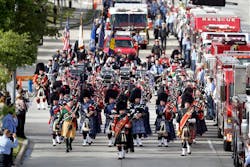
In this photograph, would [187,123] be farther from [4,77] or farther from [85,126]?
[4,77]

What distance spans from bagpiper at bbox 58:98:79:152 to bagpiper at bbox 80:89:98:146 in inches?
34.7

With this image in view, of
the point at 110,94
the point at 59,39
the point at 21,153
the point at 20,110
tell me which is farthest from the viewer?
the point at 59,39

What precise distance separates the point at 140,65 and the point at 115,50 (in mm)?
5965

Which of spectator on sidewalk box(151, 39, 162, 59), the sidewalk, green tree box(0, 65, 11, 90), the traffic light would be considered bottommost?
the sidewalk

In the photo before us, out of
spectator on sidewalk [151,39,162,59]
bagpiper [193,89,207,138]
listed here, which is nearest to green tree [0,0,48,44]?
bagpiper [193,89,207,138]

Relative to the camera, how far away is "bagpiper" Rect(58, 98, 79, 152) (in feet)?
132

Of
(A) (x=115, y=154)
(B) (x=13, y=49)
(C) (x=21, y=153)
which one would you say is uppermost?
(B) (x=13, y=49)

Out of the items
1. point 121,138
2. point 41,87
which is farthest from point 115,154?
point 41,87

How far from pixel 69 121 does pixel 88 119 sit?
128 cm

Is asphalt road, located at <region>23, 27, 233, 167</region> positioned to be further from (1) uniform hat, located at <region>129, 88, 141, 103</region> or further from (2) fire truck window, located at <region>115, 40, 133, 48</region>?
(2) fire truck window, located at <region>115, 40, 133, 48</region>

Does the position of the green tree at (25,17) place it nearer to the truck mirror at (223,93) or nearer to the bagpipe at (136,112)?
the bagpipe at (136,112)

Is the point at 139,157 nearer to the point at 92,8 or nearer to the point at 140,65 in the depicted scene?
the point at 140,65

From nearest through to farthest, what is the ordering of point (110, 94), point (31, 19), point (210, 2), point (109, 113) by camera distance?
1. point (109, 113)
2. point (31, 19)
3. point (110, 94)
4. point (210, 2)

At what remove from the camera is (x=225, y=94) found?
132ft
